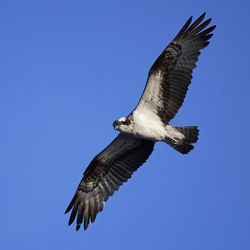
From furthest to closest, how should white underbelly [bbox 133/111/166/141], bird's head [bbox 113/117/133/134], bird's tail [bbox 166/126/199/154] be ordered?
bird's tail [bbox 166/126/199/154], white underbelly [bbox 133/111/166/141], bird's head [bbox 113/117/133/134]

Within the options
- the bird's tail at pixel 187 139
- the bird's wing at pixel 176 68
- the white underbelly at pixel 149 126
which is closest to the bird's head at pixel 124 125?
the white underbelly at pixel 149 126

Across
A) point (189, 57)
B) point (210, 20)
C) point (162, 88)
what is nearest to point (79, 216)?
point (162, 88)

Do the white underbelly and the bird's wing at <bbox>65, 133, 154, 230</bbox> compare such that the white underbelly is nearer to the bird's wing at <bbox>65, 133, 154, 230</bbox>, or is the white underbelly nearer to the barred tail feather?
the barred tail feather

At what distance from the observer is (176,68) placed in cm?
946

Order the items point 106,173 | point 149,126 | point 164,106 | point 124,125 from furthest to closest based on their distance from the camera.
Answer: point 106,173 < point 164,106 < point 149,126 < point 124,125

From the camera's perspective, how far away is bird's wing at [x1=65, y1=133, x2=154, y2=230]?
9.93 m

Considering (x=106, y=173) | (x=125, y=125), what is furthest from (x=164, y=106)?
(x=106, y=173)

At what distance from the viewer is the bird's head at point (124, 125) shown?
29.7 feet

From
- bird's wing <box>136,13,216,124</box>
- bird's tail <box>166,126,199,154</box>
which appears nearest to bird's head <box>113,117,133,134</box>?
bird's wing <box>136,13,216,124</box>

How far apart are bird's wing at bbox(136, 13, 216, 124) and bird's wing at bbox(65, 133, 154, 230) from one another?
1067 mm

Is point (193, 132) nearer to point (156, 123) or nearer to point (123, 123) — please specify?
point (156, 123)

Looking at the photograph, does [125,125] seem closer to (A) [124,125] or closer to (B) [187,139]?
Result: (A) [124,125]

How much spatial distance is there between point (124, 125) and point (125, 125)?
3cm

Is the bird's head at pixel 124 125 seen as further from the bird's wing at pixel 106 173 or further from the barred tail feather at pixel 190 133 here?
the barred tail feather at pixel 190 133
